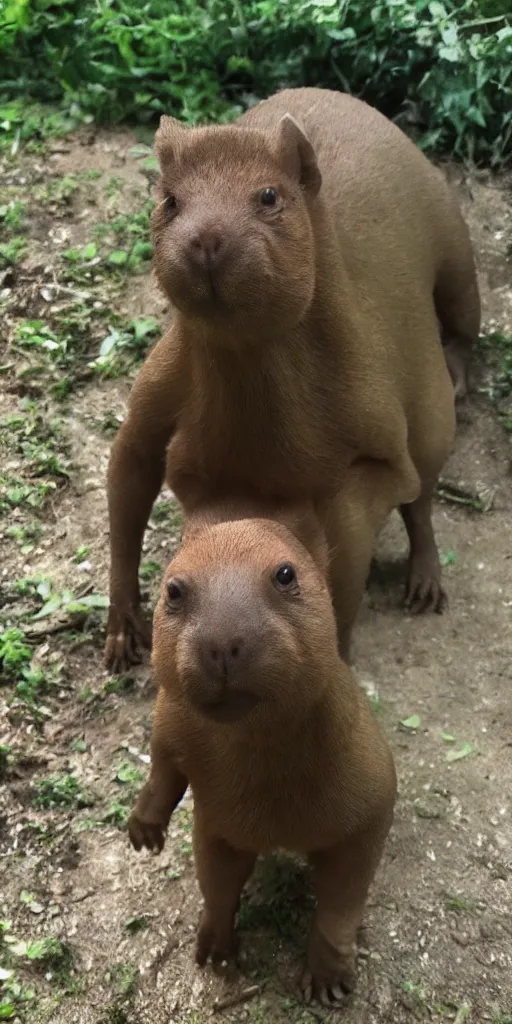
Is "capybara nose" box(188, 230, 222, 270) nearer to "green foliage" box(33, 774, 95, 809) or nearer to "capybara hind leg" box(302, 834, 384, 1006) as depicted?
"capybara hind leg" box(302, 834, 384, 1006)

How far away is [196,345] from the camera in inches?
116

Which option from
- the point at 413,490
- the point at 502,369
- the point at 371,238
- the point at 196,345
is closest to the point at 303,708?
the point at 196,345

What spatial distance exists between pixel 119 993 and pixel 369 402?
1.96m

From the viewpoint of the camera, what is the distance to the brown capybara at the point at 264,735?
7.92 ft

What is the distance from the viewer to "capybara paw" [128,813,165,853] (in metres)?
3.27

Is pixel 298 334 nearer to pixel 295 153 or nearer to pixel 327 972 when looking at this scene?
pixel 295 153

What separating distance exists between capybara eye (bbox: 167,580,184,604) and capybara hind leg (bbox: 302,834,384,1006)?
101 centimetres

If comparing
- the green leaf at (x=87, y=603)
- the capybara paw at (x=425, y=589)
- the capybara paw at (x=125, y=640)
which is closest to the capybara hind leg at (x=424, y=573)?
the capybara paw at (x=425, y=589)

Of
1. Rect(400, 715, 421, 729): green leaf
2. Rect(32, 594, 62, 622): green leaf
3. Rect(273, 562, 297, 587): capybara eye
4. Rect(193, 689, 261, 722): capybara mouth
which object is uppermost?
Rect(273, 562, 297, 587): capybara eye

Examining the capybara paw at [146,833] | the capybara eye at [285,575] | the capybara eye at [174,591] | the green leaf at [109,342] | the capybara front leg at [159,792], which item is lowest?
the green leaf at [109,342]

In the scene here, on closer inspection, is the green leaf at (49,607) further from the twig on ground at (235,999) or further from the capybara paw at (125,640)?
the twig on ground at (235,999)

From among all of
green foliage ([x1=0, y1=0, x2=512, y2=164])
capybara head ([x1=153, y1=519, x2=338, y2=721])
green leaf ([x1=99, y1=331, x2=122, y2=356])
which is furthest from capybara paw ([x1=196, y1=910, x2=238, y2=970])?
green foliage ([x1=0, y1=0, x2=512, y2=164])

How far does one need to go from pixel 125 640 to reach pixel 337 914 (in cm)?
155

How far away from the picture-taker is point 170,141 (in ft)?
9.29
